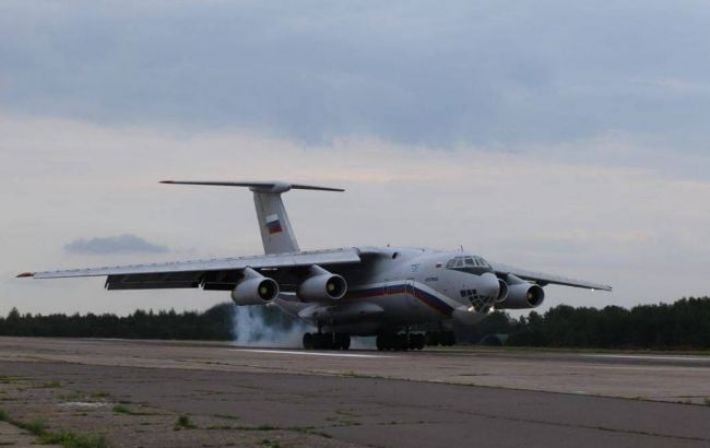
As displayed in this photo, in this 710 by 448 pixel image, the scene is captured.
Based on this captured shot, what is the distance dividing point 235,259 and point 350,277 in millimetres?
3880

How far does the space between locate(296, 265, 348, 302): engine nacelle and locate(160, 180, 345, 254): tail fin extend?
7818mm

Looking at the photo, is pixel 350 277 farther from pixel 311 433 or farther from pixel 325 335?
pixel 311 433

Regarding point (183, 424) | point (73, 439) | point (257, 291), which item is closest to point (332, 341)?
point (257, 291)

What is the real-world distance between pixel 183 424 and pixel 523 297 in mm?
27058

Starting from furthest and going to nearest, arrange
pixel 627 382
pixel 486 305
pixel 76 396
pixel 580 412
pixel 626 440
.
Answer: pixel 486 305 → pixel 627 382 → pixel 76 396 → pixel 580 412 → pixel 626 440

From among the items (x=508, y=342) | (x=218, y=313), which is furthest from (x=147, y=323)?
(x=508, y=342)

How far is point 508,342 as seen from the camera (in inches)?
2021

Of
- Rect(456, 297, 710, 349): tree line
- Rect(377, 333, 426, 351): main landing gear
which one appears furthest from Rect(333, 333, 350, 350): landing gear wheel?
Rect(456, 297, 710, 349): tree line

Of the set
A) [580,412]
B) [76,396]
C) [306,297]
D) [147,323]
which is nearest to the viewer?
[580,412]

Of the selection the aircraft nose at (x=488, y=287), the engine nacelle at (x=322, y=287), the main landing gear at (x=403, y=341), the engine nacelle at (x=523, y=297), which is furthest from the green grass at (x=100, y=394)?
the engine nacelle at (x=523, y=297)

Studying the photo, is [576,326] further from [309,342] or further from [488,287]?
[488,287]

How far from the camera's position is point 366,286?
3612 cm

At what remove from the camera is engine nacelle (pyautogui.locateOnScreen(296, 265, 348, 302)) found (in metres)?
34.2

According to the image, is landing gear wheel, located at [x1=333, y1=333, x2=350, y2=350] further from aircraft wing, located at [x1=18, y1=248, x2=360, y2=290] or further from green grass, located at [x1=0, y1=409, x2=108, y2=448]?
green grass, located at [x1=0, y1=409, x2=108, y2=448]
